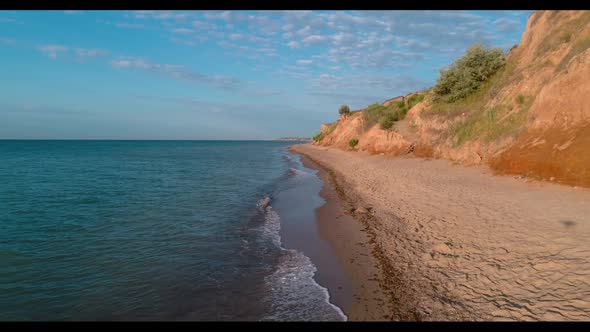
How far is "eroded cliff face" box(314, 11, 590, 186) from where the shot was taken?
1159 centimetres

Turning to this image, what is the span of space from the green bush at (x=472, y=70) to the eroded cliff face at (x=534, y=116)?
895 mm

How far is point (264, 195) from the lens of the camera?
18.0 m

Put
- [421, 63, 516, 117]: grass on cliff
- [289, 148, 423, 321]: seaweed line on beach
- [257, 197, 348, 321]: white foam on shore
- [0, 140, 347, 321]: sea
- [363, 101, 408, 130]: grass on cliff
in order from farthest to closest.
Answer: [363, 101, 408, 130]: grass on cliff
[421, 63, 516, 117]: grass on cliff
[0, 140, 347, 321]: sea
[257, 197, 348, 321]: white foam on shore
[289, 148, 423, 321]: seaweed line on beach

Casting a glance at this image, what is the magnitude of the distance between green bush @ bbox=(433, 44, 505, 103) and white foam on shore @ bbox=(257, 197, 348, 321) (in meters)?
21.5

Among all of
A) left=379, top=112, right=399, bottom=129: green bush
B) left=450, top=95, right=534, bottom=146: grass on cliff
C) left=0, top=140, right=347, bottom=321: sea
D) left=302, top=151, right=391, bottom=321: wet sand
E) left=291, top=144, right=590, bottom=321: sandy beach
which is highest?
left=379, top=112, right=399, bottom=129: green bush


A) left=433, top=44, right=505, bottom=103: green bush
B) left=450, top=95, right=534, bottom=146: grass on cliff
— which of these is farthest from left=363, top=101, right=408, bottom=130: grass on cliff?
left=450, top=95, right=534, bottom=146: grass on cliff

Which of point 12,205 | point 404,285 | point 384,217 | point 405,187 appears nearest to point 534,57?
point 405,187

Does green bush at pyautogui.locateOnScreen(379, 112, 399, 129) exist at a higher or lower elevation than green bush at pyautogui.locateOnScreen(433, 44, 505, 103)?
lower

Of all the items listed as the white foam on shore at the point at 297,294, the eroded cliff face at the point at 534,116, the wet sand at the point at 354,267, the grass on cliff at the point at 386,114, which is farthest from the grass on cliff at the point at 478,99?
the white foam on shore at the point at 297,294

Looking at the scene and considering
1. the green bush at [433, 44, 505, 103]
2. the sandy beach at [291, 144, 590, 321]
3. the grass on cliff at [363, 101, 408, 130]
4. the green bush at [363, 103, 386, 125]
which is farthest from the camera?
the green bush at [363, 103, 386, 125]

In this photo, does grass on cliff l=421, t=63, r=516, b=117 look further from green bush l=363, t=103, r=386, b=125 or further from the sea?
green bush l=363, t=103, r=386, b=125

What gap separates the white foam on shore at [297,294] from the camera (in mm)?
5598

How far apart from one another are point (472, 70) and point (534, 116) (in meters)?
10.2
